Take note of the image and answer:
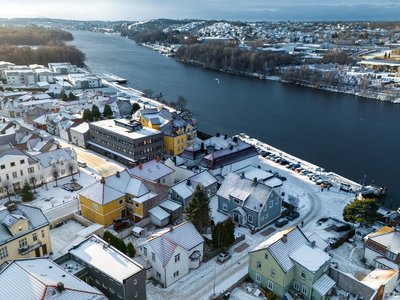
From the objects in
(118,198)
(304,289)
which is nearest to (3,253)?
(118,198)

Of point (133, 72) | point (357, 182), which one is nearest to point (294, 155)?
point (357, 182)

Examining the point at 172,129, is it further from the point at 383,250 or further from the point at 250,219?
the point at 383,250

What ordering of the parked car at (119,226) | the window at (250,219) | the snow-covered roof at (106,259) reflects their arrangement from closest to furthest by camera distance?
1. the snow-covered roof at (106,259)
2. the parked car at (119,226)
3. the window at (250,219)

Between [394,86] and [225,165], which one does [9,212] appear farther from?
[394,86]

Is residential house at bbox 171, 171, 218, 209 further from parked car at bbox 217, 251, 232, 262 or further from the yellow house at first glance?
the yellow house

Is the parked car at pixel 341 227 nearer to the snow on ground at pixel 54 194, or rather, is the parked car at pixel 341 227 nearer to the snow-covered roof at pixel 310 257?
the snow-covered roof at pixel 310 257

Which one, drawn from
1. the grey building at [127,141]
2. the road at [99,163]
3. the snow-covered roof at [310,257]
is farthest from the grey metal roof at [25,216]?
the snow-covered roof at [310,257]

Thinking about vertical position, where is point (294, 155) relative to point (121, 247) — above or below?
below
